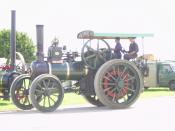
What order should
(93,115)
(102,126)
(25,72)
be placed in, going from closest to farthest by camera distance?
(102,126) → (93,115) → (25,72)

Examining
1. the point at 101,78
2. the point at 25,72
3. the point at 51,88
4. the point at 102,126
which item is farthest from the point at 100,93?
the point at 102,126

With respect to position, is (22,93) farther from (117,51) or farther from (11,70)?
(117,51)

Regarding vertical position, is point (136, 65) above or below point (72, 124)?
above

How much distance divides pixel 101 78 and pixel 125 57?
1.28 metres

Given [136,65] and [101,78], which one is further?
[136,65]

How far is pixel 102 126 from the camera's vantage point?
10.8 meters

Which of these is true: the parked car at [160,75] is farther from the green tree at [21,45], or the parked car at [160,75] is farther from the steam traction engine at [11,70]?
the green tree at [21,45]

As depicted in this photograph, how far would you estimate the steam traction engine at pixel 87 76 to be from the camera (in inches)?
596

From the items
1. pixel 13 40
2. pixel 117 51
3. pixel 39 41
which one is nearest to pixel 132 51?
pixel 117 51

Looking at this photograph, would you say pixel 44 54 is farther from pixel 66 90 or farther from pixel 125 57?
pixel 125 57

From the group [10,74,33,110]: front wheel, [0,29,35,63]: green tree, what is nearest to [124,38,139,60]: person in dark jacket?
[10,74,33,110]: front wheel

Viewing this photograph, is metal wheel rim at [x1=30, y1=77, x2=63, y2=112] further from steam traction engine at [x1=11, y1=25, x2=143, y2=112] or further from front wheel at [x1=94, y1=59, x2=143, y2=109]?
front wheel at [x1=94, y1=59, x2=143, y2=109]

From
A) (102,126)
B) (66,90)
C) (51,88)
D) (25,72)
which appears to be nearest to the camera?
(102,126)

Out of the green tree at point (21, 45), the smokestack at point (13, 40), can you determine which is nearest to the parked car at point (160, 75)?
the smokestack at point (13, 40)
